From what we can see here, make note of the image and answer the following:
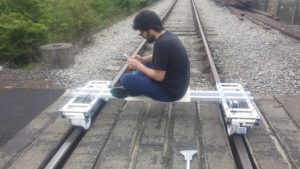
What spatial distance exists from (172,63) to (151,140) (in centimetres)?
96

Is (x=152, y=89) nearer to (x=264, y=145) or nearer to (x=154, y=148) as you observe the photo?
(x=154, y=148)

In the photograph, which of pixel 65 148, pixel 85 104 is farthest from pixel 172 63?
pixel 65 148

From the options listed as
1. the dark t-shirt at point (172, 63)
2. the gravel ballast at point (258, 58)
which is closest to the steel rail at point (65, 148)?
the dark t-shirt at point (172, 63)

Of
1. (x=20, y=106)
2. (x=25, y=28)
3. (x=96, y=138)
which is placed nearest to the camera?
(x=96, y=138)

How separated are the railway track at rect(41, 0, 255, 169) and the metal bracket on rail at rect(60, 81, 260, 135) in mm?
156

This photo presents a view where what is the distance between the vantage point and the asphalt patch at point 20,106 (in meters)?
4.79

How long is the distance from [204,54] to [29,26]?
4.05m

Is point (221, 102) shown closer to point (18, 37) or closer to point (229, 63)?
point (229, 63)

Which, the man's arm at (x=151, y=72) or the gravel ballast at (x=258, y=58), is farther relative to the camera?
the gravel ballast at (x=258, y=58)

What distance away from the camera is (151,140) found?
4.35 m

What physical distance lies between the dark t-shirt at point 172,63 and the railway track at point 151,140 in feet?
1.54

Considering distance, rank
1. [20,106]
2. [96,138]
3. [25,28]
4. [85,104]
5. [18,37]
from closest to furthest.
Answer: [96,138] → [85,104] → [20,106] → [25,28] → [18,37]

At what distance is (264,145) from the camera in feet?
13.8

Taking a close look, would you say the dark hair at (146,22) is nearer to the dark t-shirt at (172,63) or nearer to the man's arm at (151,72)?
the dark t-shirt at (172,63)
